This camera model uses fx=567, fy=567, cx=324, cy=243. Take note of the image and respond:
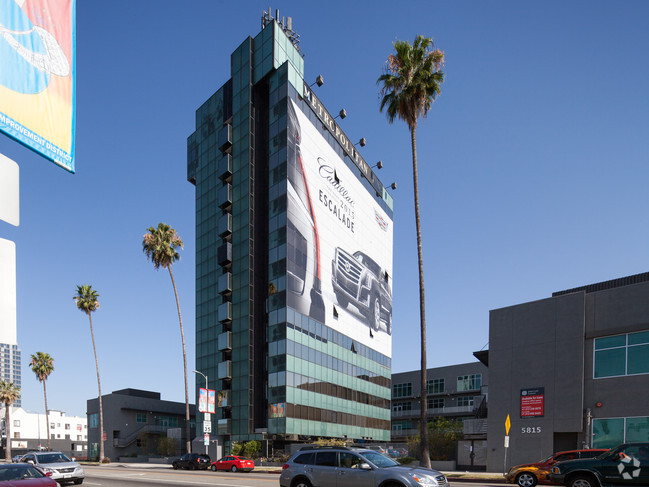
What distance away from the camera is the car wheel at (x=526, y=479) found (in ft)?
76.8

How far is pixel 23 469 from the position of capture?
15.8 meters

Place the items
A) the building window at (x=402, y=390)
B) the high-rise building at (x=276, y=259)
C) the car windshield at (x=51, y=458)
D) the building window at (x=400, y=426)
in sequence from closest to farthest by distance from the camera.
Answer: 1. the car windshield at (x=51, y=458)
2. the high-rise building at (x=276, y=259)
3. the building window at (x=400, y=426)
4. the building window at (x=402, y=390)

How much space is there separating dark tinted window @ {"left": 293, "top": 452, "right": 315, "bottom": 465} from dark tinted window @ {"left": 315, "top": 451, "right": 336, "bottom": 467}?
0.24 metres

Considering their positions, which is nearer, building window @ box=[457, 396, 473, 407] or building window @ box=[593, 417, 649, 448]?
building window @ box=[593, 417, 649, 448]

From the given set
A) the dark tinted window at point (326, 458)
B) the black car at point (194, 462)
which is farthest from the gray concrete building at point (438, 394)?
the dark tinted window at point (326, 458)

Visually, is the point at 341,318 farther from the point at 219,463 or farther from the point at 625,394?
the point at 625,394

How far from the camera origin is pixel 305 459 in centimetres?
1689

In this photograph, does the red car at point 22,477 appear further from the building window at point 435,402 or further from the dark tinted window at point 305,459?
the building window at point 435,402

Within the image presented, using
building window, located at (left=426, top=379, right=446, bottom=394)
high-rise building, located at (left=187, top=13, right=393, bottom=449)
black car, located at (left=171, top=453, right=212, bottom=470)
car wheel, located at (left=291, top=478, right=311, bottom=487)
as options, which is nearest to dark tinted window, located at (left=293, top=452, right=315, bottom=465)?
car wheel, located at (left=291, top=478, right=311, bottom=487)

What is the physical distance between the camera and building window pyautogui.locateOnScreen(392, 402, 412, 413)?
102688mm

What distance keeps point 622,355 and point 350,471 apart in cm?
2205

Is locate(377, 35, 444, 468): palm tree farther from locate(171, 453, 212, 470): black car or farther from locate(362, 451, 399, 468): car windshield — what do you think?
locate(171, 453, 212, 470): black car

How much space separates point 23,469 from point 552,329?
28.9 metres

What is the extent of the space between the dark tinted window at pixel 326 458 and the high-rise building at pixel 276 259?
1726 inches
